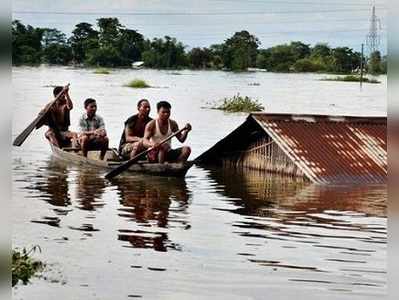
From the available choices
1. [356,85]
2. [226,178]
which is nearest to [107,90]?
[356,85]

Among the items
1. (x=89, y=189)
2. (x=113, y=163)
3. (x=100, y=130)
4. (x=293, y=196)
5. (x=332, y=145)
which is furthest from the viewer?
(x=100, y=130)

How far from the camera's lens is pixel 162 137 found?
12.0 meters

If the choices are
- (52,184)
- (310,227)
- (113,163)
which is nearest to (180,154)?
(113,163)

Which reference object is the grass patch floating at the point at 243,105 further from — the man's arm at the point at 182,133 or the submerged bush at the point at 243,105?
the man's arm at the point at 182,133

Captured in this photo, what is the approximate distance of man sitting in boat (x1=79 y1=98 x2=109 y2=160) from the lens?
1303cm

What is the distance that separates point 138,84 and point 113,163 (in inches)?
1227

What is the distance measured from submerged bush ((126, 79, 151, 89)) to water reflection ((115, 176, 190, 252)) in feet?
103

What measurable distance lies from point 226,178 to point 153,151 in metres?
1.45

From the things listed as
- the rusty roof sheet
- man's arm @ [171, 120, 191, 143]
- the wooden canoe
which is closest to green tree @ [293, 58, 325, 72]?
the rusty roof sheet

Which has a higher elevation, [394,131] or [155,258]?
[394,131]

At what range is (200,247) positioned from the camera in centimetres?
684

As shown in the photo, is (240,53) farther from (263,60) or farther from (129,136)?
(129,136)

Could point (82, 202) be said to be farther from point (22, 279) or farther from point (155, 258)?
point (22, 279)

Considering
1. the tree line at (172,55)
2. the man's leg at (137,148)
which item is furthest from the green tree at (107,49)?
Result: the man's leg at (137,148)
